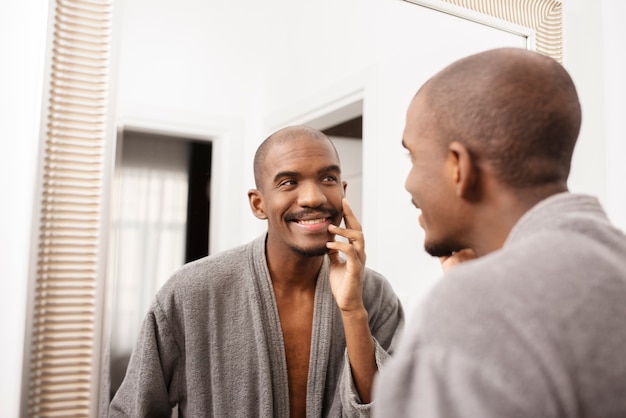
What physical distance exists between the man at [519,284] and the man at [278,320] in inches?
18.3

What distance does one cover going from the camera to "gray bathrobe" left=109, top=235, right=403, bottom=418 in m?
0.93

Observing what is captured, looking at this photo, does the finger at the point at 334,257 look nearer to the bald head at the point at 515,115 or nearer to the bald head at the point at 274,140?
the bald head at the point at 274,140

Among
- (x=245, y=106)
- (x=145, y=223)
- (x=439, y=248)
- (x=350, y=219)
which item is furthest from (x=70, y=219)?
(x=439, y=248)

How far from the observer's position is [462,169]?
551 mm

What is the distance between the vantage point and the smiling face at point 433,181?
577 millimetres

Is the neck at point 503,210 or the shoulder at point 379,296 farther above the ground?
the neck at point 503,210

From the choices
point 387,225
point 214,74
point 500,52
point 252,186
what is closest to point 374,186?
point 387,225

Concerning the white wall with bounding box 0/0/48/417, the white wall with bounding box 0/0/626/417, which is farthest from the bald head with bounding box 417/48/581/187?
the white wall with bounding box 0/0/48/417

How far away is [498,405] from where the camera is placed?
0.38m

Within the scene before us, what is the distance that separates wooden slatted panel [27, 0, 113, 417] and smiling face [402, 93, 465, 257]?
0.56 metres

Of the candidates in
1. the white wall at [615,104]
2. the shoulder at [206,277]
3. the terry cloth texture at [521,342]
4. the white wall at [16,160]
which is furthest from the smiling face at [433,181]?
the white wall at [615,104]

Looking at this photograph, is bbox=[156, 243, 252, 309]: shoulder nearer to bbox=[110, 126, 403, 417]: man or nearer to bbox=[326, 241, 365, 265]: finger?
bbox=[110, 126, 403, 417]: man

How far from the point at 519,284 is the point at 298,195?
620 mm

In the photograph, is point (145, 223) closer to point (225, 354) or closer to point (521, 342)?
point (225, 354)
